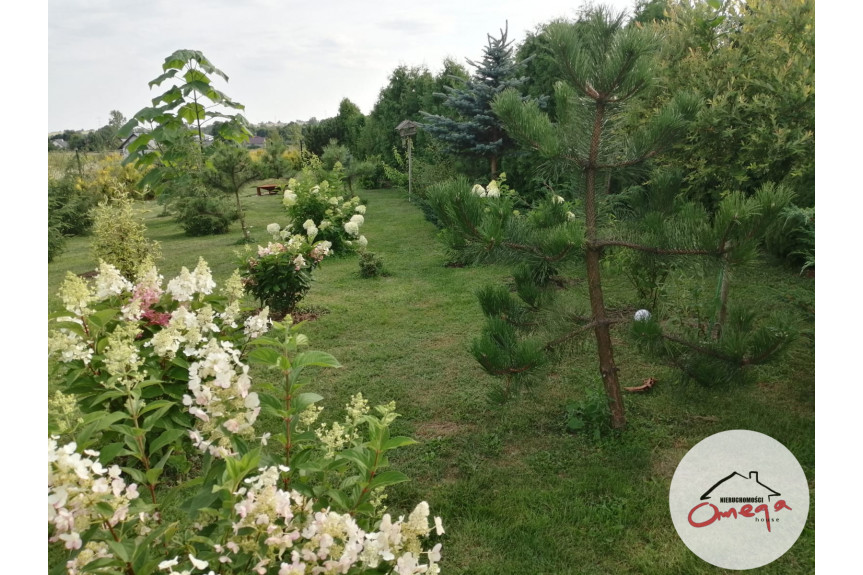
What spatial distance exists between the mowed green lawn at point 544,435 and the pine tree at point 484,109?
153 inches

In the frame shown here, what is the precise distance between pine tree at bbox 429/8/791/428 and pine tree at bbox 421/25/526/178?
5.55 metres

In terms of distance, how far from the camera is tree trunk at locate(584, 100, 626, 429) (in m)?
2.52

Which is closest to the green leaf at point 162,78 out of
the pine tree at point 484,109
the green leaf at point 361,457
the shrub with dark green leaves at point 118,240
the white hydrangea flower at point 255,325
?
the white hydrangea flower at point 255,325

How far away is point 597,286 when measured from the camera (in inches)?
106

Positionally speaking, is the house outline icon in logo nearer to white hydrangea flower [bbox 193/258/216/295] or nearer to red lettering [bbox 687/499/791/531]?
red lettering [bbox 687/499/791/531]

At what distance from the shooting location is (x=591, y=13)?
7.69 ft

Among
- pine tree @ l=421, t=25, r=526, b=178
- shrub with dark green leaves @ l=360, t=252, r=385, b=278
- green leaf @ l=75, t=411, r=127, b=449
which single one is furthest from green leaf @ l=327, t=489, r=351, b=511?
pine tree @ l=421, t=25, r=526, b=178

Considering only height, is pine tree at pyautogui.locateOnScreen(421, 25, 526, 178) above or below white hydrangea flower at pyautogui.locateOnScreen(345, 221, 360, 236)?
above

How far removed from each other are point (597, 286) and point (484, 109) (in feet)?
19.9

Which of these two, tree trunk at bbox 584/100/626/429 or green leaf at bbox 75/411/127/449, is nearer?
green leaf at bbox 75/411/127/449

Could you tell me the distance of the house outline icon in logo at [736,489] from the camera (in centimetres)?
199

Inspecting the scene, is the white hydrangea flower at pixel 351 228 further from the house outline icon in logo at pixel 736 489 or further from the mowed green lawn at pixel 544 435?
the house outline icon in logo at pixel 736 489

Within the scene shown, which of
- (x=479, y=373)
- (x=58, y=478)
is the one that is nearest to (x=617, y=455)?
(x=479, y=373)
